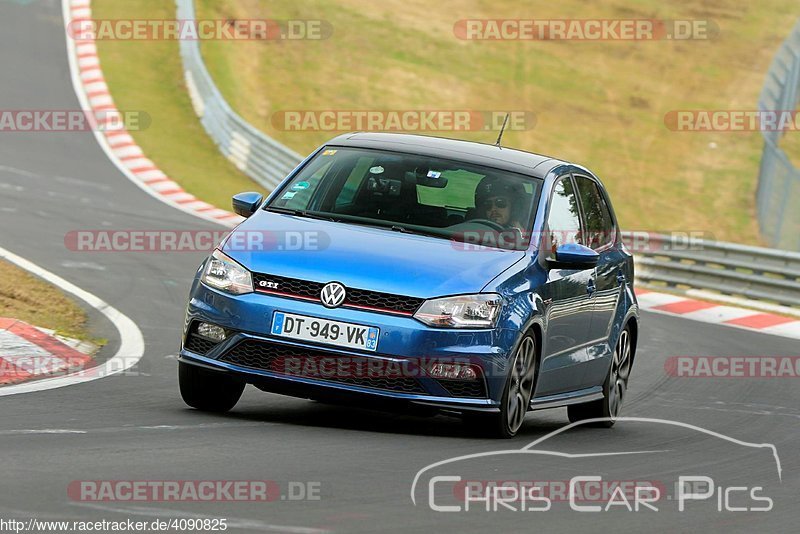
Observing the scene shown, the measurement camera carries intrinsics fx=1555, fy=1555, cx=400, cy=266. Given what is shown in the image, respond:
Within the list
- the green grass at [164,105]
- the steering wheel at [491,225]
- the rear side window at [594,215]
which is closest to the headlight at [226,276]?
the steering wheel at [491,225]

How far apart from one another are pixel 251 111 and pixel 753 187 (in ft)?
33.6

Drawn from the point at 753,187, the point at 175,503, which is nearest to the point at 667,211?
the point at 753,187

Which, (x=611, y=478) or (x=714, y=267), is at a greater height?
(x=611, y=478)

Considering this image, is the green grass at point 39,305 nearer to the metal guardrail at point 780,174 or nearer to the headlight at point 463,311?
the headlight at point 463,311

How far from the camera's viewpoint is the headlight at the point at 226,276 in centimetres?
823

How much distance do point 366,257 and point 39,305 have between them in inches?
199

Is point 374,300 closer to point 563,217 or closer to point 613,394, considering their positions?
point 563,217

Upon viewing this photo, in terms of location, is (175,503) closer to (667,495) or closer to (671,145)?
(667,495)

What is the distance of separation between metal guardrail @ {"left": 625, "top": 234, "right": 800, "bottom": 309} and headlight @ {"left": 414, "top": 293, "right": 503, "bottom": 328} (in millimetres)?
12335

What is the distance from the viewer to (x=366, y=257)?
8.22 metres

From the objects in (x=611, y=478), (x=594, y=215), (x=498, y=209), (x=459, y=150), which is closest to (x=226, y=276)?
(x=498, y=209)

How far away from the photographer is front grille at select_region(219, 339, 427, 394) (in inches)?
315

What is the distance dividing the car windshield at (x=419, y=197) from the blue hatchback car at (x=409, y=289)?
0.01 m

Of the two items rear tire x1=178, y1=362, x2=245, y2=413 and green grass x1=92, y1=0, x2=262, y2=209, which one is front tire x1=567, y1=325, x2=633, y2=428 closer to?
rear tire x1=178, y1=362, x2=245, y2=413
